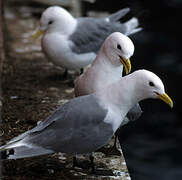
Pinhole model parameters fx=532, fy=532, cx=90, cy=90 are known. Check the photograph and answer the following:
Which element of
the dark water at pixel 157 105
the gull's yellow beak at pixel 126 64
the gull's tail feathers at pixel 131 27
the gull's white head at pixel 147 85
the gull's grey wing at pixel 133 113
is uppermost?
the gull's white head at pixel 147 85

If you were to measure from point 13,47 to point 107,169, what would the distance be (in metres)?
2.81

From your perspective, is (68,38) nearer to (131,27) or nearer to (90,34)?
(90,34)

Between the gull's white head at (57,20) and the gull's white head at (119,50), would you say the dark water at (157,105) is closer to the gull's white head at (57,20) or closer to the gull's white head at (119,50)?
the gull's white head at (57,20)

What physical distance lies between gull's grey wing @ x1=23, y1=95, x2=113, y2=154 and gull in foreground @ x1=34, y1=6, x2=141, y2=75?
172 centimetres

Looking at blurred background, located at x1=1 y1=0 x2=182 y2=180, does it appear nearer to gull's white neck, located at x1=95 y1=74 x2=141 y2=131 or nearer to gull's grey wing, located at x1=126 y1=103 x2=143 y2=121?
gull's grey wing, located at x1=126 y1=103 x2=143 y2=121

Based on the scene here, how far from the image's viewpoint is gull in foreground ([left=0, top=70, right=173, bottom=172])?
3.58 meters

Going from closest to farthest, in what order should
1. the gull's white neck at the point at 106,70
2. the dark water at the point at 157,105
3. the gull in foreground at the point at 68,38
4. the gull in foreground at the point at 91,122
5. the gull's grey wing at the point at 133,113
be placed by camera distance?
1. the gull in foreground at the point at 91,122
2. the gull's grey wing at the point at 133,113
3. the gull's white neck at the point at 106,70
4. the gull in foreground at the point at 68,38
5. the dark water at the point at 157,105

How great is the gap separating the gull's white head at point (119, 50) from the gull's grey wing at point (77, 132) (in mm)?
628

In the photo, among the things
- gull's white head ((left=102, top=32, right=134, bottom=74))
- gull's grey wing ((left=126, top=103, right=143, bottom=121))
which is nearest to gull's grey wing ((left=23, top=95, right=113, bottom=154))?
gull's grey wing ((left=126, top=103, right=143, bottom=121))

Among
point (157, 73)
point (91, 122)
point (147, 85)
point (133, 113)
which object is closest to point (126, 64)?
point (133, 113)

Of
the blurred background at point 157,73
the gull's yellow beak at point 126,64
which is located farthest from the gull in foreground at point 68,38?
the gull's yellow beak at point 126,64

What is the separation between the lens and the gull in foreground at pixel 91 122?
141 inches

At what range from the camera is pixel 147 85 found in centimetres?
359

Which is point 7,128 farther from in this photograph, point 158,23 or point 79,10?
point 158,23
